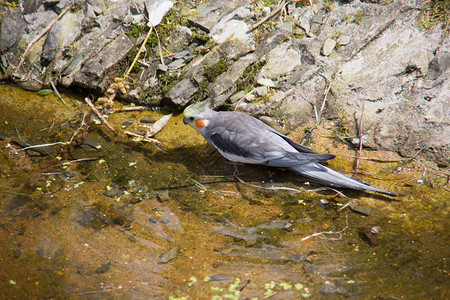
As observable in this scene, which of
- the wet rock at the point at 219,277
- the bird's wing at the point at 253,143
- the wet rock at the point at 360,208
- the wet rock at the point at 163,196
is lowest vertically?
the wet rock at the point at 360,208

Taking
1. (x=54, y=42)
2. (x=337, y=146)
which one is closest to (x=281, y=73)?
(x=337, y=146)

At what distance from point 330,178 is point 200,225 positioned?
1552mm

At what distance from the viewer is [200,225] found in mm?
3619

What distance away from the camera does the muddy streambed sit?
298 centimetres

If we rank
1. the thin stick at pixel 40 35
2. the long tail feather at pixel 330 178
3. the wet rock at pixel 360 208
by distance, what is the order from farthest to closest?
the thin stick at pixel 40 35, the long tail feather at pixel 330 178, the wet rock at pixel 360 208

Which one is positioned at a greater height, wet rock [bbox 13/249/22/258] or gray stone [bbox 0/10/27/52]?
gray stone [bbox 0/10/27/52]

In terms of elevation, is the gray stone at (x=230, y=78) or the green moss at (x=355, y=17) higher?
the green moss at (x=355, y=17)

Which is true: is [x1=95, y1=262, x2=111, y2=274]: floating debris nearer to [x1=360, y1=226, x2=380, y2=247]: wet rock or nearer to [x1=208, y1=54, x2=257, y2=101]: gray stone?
[x1=360, y1=226, x2=380, y2=247]: wet rock

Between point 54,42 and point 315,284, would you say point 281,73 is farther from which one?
point 54,42

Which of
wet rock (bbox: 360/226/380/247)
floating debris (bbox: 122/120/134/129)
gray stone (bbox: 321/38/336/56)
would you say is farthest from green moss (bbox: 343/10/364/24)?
floating debris (bbox: 122/120/134/129)

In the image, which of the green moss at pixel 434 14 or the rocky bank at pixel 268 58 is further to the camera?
the green moss at pixel 434 14

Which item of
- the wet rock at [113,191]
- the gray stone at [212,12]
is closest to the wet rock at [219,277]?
the wet rock at [113,191]

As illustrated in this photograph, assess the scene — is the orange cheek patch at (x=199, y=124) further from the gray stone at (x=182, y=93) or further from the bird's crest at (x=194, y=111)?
the gray stone at (x=182, y=93)

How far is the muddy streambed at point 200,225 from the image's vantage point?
298cm
